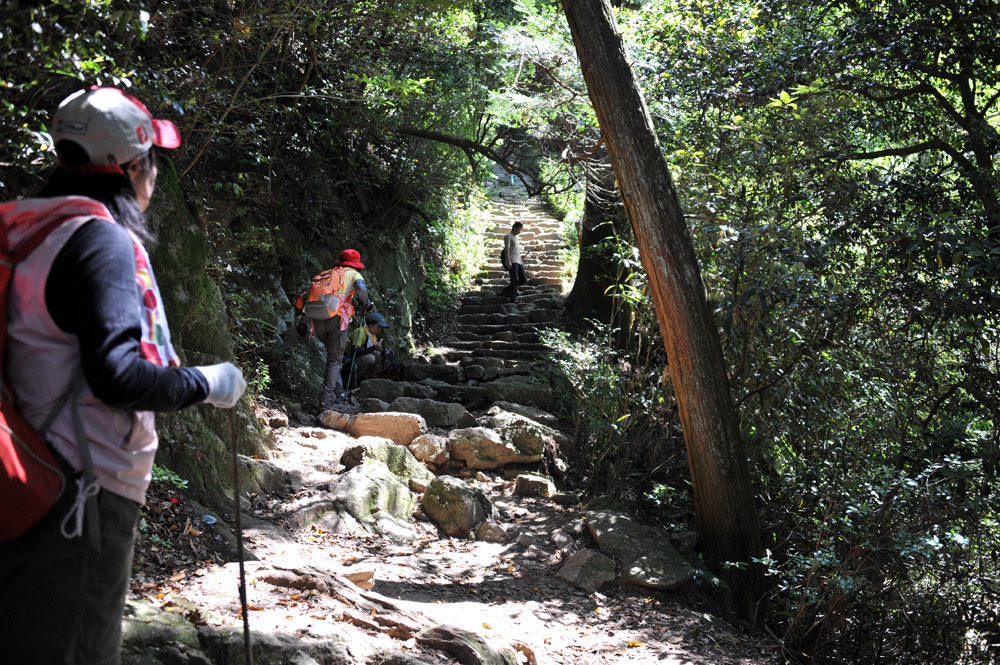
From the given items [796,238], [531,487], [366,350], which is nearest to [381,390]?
[366,350]

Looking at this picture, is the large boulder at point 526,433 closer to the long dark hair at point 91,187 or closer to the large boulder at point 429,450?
the large boulder at point 429,450

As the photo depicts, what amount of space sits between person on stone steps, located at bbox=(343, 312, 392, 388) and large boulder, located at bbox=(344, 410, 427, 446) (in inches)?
71.4

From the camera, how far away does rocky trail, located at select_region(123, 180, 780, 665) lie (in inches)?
135

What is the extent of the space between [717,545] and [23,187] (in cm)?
556

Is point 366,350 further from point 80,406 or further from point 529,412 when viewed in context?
point 80,406

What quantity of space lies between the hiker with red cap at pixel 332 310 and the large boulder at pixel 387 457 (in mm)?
1727

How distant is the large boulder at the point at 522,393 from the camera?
9.46 m

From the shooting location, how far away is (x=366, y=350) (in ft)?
33.3

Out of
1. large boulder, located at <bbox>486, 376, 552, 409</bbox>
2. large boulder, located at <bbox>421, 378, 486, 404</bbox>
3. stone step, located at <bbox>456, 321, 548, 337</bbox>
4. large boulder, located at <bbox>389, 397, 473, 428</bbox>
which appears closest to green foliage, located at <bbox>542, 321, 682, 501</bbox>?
large boulder, located at <bbox>486, 376, 552, 409</bbox>

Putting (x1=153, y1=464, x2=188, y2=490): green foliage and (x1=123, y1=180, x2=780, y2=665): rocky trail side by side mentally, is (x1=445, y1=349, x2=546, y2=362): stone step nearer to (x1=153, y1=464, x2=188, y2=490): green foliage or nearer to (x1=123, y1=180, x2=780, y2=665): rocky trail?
(x1=123, y1=180, x2=780, y2=665): rocky trail

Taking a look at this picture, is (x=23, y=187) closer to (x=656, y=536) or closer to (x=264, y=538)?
(x=264, y=538)

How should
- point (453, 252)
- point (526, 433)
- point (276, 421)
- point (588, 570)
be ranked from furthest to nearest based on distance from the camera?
point (453, 252)
point (526, 433)
point (276, 421)
point (588, 570)

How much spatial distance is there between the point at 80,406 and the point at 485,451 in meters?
6.19

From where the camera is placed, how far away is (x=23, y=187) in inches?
147
